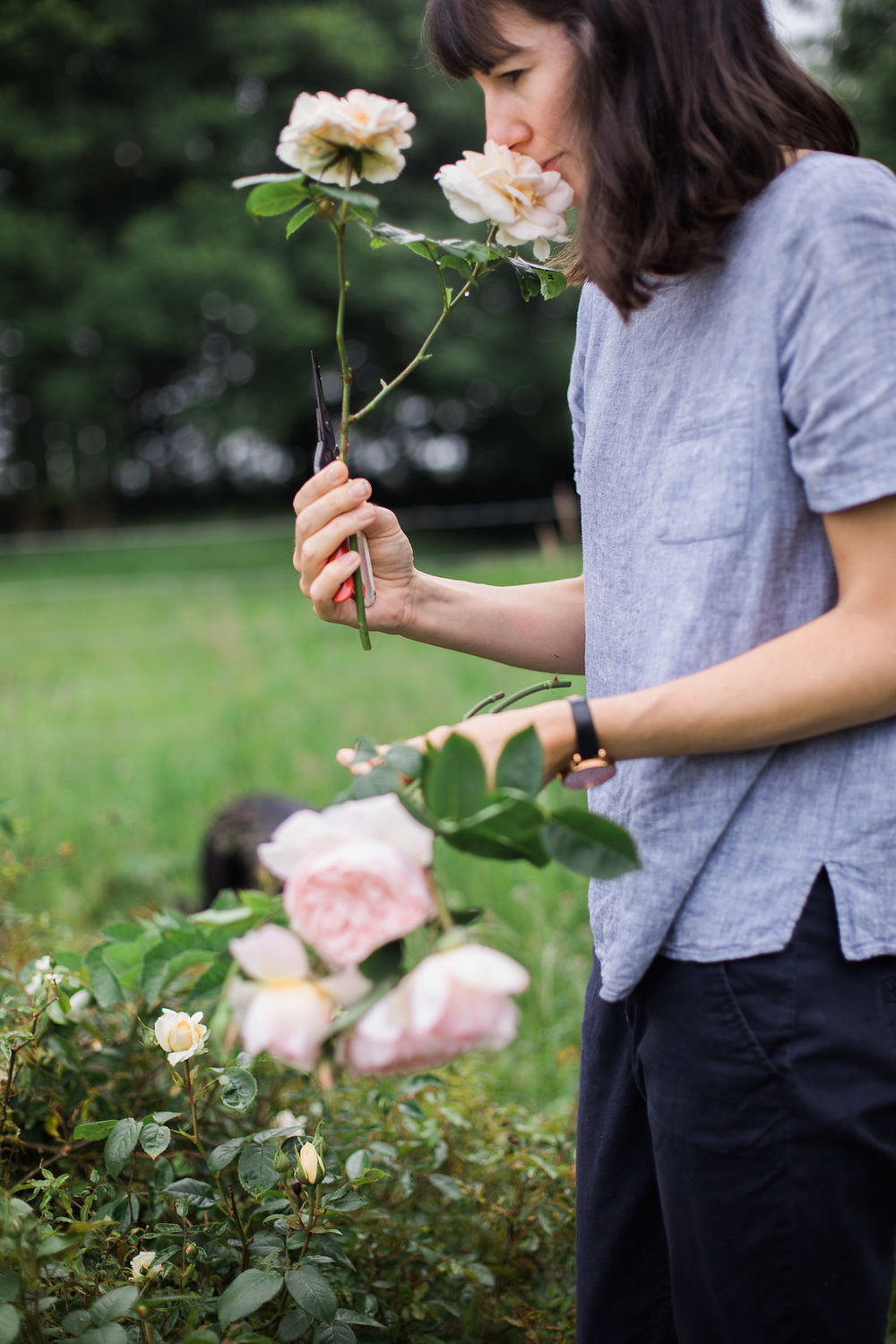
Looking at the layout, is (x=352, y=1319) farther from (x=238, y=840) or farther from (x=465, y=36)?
(x=238, y=840)

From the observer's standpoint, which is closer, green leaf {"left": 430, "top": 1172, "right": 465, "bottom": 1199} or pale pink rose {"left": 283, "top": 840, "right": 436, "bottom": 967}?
pale pink rose {"left": 283, "top": 840, "right": 436, "bottom": 967}

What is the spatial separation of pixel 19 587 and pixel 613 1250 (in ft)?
38.9

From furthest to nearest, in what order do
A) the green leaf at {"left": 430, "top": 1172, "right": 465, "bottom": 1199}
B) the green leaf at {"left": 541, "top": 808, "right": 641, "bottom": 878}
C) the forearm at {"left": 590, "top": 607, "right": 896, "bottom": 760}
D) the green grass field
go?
the green grass field, the green leaf at {"left": 430, "top": 1172, "right": 465, "bottom": 1199}, the forearm at {"left": 590, "top": 607, "right": 896, "bottom": 760}, the green leaf at {"left": 541, "top": 808, "right": 641, "bottom": 878}

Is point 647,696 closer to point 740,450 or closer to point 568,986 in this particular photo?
point 740,450

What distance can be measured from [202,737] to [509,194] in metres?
4.29

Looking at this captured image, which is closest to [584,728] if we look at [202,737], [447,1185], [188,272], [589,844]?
[589,844]

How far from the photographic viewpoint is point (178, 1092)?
1571mm

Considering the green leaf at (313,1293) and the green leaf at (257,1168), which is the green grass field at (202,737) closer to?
the green leaf at (257,1168)

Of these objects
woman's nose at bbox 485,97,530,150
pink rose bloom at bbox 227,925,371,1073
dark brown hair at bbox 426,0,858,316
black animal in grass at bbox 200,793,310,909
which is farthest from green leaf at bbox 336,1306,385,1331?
black animal in grass at bbox 200,793,310,909

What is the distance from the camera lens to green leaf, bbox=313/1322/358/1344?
1168 mm

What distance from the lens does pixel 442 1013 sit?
69cm

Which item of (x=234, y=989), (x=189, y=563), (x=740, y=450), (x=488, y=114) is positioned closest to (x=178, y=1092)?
(x=234, y=989)

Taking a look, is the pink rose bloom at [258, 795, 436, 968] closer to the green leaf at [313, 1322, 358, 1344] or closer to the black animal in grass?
the green leaf at [313, 1322, 358, 1344]

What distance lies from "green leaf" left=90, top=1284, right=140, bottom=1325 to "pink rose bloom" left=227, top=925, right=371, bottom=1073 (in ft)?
1.38
